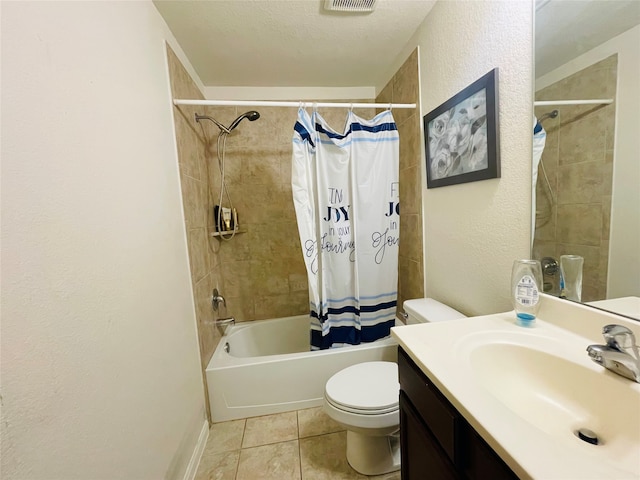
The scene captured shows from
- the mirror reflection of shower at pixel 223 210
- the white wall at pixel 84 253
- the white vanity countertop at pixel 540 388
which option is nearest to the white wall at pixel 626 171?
the white vanity countertop at pixel 540 388

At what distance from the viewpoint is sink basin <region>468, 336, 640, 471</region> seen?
0.52 meters

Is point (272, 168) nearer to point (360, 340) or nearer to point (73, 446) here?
point (360, 340)

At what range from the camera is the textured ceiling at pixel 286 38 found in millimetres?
1288

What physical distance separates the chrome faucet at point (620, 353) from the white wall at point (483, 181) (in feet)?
1.34

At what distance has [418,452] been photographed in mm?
775

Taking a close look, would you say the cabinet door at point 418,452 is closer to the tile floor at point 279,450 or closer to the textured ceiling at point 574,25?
the tile floor at point 279,450

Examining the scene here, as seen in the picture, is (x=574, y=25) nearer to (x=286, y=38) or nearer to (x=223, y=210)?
(x=286, y=38)

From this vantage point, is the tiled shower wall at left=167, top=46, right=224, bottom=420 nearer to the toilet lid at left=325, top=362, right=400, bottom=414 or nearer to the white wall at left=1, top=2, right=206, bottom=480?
the white wall at left=1, top=2, right=206, bottom=480

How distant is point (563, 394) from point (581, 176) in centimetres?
63

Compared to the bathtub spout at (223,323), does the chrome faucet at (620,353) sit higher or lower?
higher

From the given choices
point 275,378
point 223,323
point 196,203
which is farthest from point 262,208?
point 275,378

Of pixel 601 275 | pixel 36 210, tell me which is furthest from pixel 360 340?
pixel 36 210

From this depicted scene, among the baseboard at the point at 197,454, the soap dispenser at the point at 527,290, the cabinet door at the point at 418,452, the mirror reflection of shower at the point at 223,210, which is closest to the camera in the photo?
the cabinet door at the point at 418,452

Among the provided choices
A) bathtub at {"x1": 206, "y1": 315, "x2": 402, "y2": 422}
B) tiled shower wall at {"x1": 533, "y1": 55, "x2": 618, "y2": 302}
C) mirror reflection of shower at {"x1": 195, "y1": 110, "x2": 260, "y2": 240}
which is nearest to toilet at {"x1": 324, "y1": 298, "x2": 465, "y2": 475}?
bathtub at {"x1": 206, "y1": 315, "x2": 402, "y2": 422}
